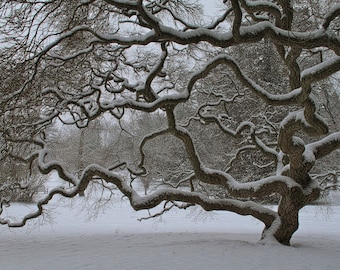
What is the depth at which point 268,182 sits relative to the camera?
24.5 ft

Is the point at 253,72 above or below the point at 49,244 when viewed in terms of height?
above

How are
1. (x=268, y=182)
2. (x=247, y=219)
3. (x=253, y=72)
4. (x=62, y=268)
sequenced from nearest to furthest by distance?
(x=62, y=268), (x=268, y=182), (x=253, y=72), (x=247, y=219)

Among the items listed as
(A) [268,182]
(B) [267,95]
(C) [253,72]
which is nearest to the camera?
(B) [267,95]

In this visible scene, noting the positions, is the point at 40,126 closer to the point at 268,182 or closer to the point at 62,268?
the point at 62,268

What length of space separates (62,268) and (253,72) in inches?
457

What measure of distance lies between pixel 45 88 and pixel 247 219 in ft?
38.0

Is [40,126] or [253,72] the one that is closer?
[40,126]

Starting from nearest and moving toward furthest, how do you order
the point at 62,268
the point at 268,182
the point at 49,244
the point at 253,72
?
the point at 62,268
the point at 268,182
the point at 49,244
the point at 253,72

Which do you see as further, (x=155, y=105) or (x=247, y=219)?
(x=247, y=219)

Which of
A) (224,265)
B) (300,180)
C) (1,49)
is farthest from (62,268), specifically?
(300,180)

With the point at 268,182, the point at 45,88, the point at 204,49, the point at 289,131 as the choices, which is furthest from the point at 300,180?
the point at 45,88

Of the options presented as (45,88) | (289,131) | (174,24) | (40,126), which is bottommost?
(289,131)

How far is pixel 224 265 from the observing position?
5.81 metres

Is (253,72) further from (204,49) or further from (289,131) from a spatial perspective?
(289,131)
